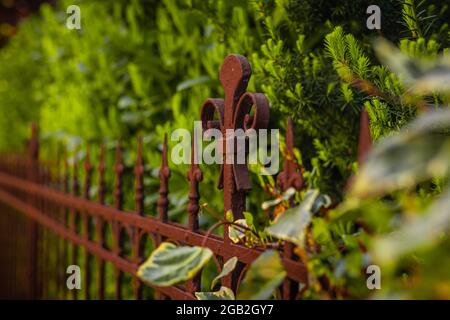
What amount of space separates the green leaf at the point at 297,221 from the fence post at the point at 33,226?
3664mm

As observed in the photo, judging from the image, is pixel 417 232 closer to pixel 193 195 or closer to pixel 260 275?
pixel 260 275

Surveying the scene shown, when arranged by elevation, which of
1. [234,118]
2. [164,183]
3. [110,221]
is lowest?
[110,221]

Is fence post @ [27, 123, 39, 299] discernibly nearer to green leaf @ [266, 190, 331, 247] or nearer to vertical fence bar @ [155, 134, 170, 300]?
vertical fence bar @ [155, 134, 170, 300]

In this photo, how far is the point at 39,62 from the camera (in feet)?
18.9

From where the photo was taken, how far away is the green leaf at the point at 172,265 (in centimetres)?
117

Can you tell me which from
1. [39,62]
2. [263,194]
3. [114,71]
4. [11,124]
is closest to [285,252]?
[263,194]

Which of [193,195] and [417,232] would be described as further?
[193,195]

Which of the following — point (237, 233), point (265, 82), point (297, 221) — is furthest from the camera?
point (265, 82)

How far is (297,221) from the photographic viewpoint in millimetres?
1150

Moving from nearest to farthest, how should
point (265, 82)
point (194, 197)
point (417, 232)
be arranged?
1. point (417, 232)
2. point (194, 197)
3. point (265, 82)

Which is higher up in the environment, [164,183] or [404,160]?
[404,160]

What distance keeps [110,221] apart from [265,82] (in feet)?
3.70

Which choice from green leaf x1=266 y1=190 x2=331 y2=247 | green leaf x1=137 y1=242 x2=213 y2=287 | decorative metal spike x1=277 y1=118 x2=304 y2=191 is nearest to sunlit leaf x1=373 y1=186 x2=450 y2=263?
green leaf x1=266 y1=190 x2=331 y2=247

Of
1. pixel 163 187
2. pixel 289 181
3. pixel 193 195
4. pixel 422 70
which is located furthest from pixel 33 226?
pixel 422 70
